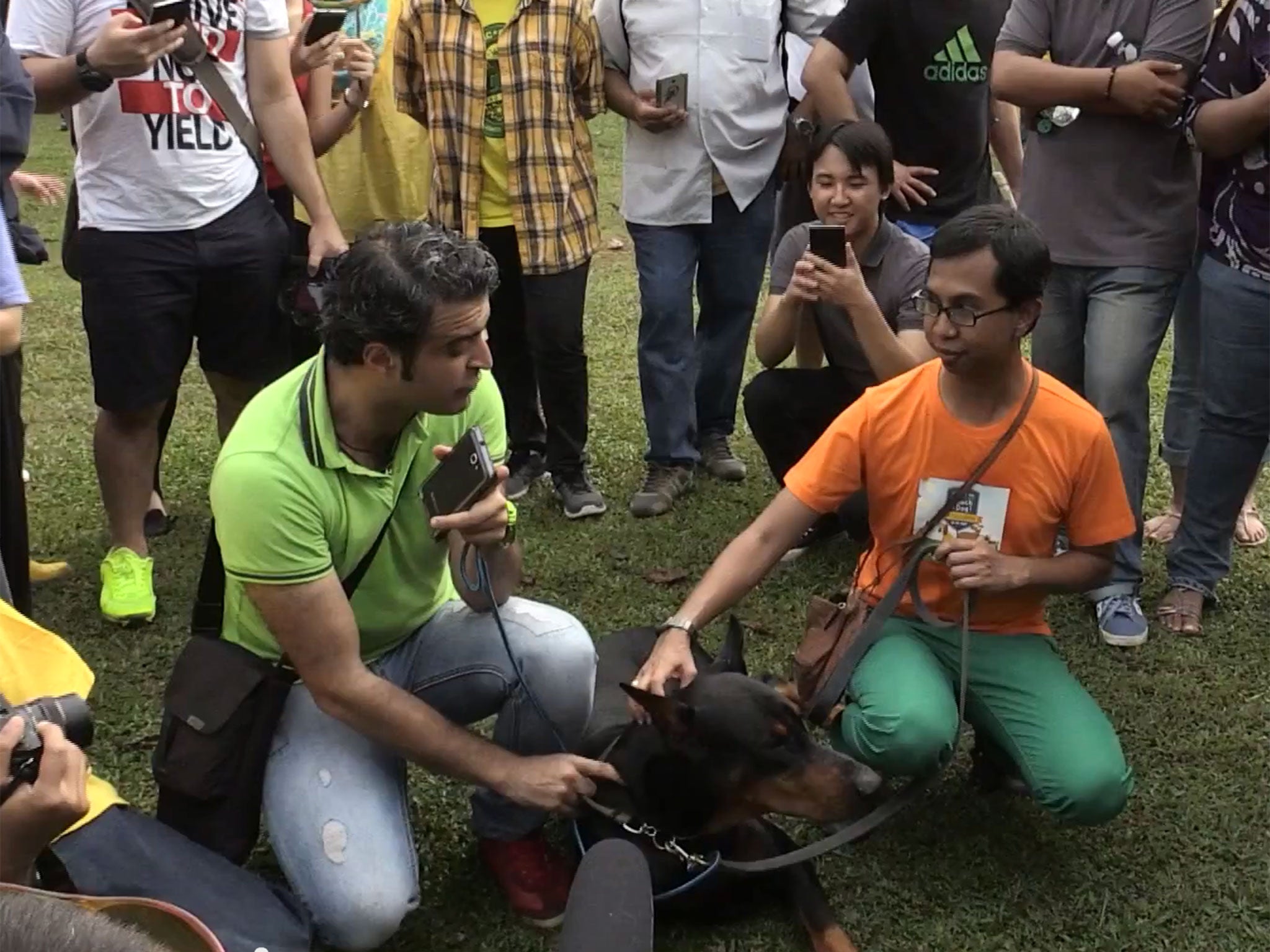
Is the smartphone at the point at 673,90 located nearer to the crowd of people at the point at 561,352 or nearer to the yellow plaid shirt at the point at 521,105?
the crowd of people at the point at 561,352

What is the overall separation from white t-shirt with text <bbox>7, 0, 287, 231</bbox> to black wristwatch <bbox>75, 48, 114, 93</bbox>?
17 centimetres

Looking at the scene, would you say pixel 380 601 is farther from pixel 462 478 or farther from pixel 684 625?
pixel 684 625

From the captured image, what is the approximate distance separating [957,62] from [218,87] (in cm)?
237

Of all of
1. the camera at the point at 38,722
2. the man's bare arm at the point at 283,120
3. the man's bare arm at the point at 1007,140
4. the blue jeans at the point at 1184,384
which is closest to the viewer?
Result: the camera at the point at 38,722

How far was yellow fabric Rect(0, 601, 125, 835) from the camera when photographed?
2146 mm

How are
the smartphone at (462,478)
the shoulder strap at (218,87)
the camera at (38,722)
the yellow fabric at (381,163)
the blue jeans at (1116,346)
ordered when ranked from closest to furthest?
the camera at (38,722) → the smartphone at (462,478) → the shoulder strap at (218,87) → the blue jeans at (1116,346) → the yellow fabric at (381,163)

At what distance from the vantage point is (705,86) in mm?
Answer: 4617

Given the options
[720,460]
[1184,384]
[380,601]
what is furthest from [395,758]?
[1184,384]

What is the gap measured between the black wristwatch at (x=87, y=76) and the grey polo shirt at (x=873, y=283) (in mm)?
1934

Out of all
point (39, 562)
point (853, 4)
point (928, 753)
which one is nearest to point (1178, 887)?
point (928, 753)

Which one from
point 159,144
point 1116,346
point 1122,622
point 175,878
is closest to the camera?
point 175,878

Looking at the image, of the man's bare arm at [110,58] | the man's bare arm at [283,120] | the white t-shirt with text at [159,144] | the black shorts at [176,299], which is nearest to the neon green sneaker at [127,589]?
the black shorts at [176,299]

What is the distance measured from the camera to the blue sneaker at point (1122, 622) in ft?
12.9

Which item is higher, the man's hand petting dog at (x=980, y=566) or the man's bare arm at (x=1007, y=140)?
the man's bare arm at (x=1007, y=140)
